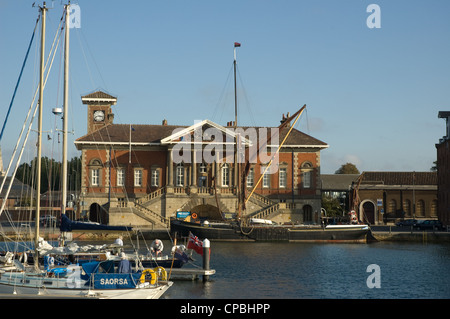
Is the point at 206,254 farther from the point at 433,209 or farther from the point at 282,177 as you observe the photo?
the point at 433,209

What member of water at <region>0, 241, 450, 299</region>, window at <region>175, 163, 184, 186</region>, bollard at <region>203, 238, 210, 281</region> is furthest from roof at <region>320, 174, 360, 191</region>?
bollard at <region>203, 238, 210, 281</region>

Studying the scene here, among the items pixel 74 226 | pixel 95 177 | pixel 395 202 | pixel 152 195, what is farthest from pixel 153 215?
pixel 395 202

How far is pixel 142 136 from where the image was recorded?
78312 mm

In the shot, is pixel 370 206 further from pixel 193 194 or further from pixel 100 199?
pixel 100 199

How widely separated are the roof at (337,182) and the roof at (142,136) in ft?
96.0

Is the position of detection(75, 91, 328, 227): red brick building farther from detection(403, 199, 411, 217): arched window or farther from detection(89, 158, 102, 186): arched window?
detection(403, 199, 411, 217): arched window

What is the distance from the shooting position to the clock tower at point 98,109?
83.1 metres

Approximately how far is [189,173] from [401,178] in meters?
33.2

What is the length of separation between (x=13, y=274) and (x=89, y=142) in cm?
4818

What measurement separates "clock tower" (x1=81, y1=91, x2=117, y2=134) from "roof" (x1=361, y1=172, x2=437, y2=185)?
36.2m

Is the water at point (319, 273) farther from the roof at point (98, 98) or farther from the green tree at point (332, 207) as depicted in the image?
the green tree at point (332, 207)

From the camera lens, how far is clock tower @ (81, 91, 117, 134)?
83.1 m

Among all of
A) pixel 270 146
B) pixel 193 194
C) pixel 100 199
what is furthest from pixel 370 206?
pixel 100 199

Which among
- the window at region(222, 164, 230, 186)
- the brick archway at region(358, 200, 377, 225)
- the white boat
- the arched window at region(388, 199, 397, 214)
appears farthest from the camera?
the arched window at region(388, 199, 397, 214)
